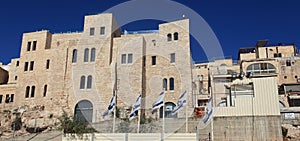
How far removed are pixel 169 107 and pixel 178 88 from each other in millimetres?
2089

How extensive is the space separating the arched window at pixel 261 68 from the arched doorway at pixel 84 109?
17.5 m

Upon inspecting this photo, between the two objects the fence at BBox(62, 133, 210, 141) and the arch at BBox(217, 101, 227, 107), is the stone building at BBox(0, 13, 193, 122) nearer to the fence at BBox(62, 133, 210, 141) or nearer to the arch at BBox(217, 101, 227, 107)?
the arch at BBox(217, 101, 227, 107)

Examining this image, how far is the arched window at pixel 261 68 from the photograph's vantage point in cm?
3509

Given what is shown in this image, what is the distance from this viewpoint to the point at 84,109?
31906mm

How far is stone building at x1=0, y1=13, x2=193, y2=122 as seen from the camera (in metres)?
31.8

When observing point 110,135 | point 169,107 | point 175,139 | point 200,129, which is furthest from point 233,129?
point 169,107

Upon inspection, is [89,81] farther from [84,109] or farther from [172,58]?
[172,58]

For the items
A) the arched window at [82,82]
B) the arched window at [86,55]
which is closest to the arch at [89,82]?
the arched window at [82,82]

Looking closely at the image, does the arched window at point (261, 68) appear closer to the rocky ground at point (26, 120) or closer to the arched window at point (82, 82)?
the arched window at point (82, 82)

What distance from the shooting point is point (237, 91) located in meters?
22.2

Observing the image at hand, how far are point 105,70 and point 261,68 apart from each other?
17.2 m

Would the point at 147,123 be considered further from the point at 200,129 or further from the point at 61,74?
the point at 61,74

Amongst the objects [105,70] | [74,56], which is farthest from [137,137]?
[74,56]

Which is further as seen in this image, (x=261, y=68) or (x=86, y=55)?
(x=261, y=68)
